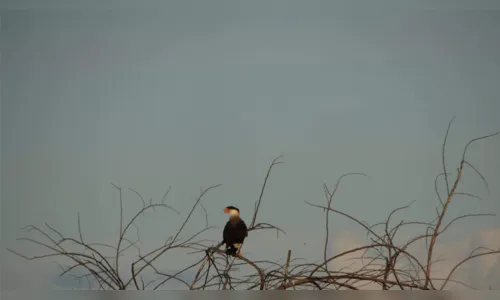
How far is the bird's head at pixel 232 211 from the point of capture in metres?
2.32

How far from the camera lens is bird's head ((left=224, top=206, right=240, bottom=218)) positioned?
7.63 ft

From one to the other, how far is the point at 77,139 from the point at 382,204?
57.0 inches

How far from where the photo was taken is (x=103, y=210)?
2.38 m

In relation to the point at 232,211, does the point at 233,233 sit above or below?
below

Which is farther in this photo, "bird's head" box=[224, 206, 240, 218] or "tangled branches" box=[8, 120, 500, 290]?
"bird's head" box=[224, 206, 240, 218]

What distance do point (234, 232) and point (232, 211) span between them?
0.36 ft

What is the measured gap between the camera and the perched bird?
224 cm

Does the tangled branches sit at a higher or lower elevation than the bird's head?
lower

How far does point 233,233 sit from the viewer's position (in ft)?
7.38

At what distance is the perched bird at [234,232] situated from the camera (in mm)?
2240

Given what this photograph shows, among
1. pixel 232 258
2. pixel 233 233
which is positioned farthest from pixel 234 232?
pixel 232 258

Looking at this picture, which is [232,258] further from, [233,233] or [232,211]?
[232,211]

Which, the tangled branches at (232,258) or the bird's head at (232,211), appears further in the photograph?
the bird's head at (232,211)

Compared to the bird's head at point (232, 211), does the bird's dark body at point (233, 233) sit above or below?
below
